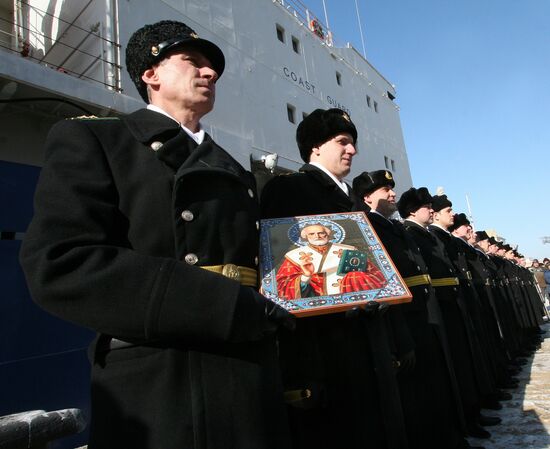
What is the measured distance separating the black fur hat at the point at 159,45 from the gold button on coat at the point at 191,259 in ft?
2.24

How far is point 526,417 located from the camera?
3.51 meters

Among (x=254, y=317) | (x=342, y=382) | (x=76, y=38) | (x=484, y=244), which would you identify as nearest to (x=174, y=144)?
(x=254, y=317)

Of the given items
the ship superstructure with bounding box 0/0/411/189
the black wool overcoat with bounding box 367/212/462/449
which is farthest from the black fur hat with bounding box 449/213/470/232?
the ship superstructure with bounding box 0/0/411/189

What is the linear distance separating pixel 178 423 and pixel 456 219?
6.30m

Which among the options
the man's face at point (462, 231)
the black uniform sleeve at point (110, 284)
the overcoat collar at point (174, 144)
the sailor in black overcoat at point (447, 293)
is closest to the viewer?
the black uniform sleeve at point (110, 284)

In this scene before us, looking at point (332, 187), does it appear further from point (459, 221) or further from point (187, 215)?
point (459, 221)

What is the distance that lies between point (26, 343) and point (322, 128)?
364 centimetres

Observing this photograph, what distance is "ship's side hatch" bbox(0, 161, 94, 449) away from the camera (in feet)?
12.6

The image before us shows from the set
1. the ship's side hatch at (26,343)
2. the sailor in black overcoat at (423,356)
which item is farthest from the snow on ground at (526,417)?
the ship's side hatch at (26,343)

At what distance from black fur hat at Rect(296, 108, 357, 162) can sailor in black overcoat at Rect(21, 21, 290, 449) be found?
127 centimetres

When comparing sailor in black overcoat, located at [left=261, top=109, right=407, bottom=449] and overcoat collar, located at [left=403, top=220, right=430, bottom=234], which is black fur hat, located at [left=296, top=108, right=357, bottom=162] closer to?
sailor in black overcoat, located at [left=261, top=109, right=407, bottom=449]

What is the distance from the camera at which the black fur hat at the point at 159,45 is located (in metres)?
1.30

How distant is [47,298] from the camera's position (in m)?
0.87

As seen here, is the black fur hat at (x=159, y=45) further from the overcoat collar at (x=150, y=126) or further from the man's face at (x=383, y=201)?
the man's face at (x=383, y=201)
